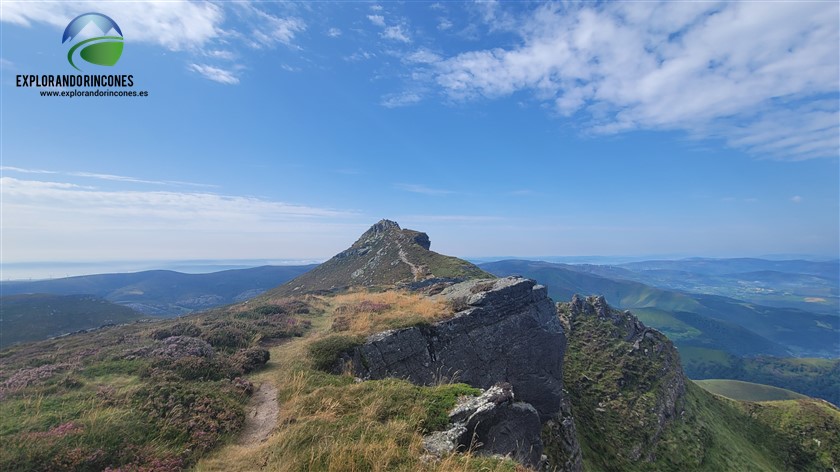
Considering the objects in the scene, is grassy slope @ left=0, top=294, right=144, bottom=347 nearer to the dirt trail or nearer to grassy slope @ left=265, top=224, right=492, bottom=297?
grassy slope @ left=265, top=224, right=492, bottom=297

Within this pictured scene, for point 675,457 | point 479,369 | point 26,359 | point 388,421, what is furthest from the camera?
point 675,457

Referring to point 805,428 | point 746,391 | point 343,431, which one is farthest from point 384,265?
point 746,391

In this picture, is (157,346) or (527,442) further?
(157,346)

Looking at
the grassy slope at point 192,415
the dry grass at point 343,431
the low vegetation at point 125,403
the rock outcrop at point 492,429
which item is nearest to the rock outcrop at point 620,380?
the rock outcrop at point 492,429

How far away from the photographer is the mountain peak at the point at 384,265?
67625 millimetres

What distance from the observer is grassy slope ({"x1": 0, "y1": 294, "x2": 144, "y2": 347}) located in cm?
12175

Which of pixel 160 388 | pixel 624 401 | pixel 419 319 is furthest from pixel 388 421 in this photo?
pixel 624 401

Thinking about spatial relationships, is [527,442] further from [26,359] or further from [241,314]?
[241,314]

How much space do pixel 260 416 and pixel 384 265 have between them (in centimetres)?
6872

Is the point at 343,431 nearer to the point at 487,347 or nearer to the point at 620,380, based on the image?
the point at 487,347

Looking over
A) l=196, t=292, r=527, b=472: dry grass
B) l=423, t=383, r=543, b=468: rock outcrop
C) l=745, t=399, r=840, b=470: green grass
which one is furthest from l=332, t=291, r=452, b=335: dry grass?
l=745, t=399, r=840, b=470: green grass

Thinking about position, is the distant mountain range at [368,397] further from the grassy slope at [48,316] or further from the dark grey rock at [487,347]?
the grassy slope at [48,316]

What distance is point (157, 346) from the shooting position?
1789 centimetres

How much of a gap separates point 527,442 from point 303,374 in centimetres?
880
